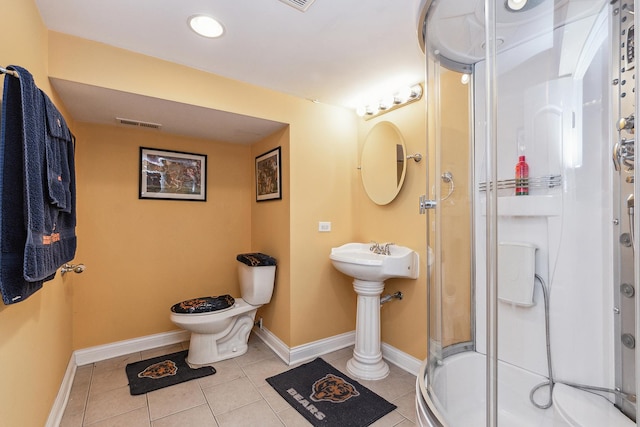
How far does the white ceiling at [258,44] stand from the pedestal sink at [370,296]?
4.15ft

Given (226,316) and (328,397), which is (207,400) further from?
(328,397)

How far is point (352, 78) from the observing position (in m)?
2.09

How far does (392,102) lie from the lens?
7.35 feet

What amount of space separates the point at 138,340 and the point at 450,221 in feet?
8.69

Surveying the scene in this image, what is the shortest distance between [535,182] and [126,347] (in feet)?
10.2

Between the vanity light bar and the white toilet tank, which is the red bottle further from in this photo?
the white toilet tank

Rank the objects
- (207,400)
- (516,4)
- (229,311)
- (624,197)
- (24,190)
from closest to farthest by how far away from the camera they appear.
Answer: (24,190)
(624,197)
(516,4)
(207,400)
(229,311)

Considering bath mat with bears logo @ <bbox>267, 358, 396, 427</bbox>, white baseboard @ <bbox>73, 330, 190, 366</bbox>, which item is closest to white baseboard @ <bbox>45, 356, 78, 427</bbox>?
white baseboard @ <bbox>73, 330, 190, 366</bbox>

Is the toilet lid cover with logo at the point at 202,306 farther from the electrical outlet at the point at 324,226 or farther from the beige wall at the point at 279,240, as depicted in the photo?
the electrical outlet at the point at 324,226

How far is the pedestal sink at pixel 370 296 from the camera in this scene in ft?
6.73

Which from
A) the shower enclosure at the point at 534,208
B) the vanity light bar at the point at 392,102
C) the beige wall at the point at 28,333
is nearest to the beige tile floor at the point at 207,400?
the beige wall at the point at 28,333

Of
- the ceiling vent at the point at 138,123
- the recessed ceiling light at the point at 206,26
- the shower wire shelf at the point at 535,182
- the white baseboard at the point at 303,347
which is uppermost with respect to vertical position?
the recessed ceiling light at the point at 206,26

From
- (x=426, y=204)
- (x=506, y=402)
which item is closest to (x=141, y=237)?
(x=426, y=204)

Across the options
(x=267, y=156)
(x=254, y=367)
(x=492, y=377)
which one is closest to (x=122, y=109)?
(x=267, y=156)
